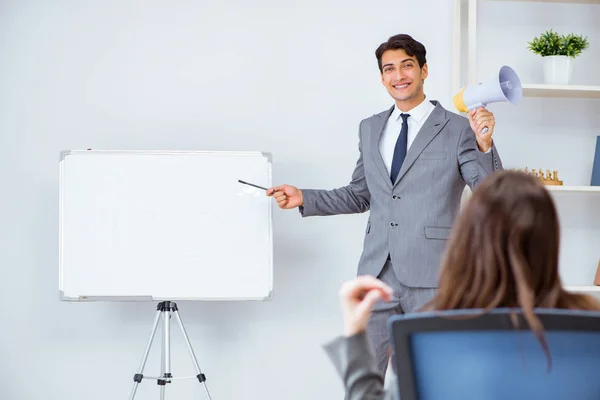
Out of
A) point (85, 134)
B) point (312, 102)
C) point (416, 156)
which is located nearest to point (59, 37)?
point (85, 134)

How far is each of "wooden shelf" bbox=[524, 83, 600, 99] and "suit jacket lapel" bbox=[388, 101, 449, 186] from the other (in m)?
0.71

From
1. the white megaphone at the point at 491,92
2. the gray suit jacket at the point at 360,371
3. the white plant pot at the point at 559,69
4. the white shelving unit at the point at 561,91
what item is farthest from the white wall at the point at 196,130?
the gray suit jacket at the point at 360,371

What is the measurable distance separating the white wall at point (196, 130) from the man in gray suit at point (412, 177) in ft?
2.54

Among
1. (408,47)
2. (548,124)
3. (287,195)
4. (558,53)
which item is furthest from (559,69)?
(287,195)

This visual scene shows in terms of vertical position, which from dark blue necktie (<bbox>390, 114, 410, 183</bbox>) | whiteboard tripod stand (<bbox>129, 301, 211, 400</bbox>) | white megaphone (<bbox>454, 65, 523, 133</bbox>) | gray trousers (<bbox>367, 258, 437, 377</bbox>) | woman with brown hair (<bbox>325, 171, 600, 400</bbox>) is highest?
white megaphone (<bbox>454, 65, 523, 133</bbox>)

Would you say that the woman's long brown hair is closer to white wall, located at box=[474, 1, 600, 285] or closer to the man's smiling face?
the man's smiling face

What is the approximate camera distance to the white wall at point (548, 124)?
3.88m

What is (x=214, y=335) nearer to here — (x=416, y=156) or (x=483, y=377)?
(x=416, y=156)

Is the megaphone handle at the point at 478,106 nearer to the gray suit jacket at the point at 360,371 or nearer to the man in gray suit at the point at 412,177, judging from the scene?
the man in gray suit at the point at 412,177

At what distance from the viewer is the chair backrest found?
44.4 inches

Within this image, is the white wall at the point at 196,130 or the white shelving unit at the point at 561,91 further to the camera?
the white wall at the point at 196,130

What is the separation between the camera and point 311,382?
12.6 ft

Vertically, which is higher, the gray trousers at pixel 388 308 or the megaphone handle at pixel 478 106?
the megaphone handle at pixel 478 106

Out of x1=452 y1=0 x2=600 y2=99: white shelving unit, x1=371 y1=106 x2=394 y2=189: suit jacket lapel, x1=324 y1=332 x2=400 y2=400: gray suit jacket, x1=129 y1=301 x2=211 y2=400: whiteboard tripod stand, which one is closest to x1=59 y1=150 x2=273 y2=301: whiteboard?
x1=129 y1=301 x2=211 y2=400: whiteboard tripod stand
